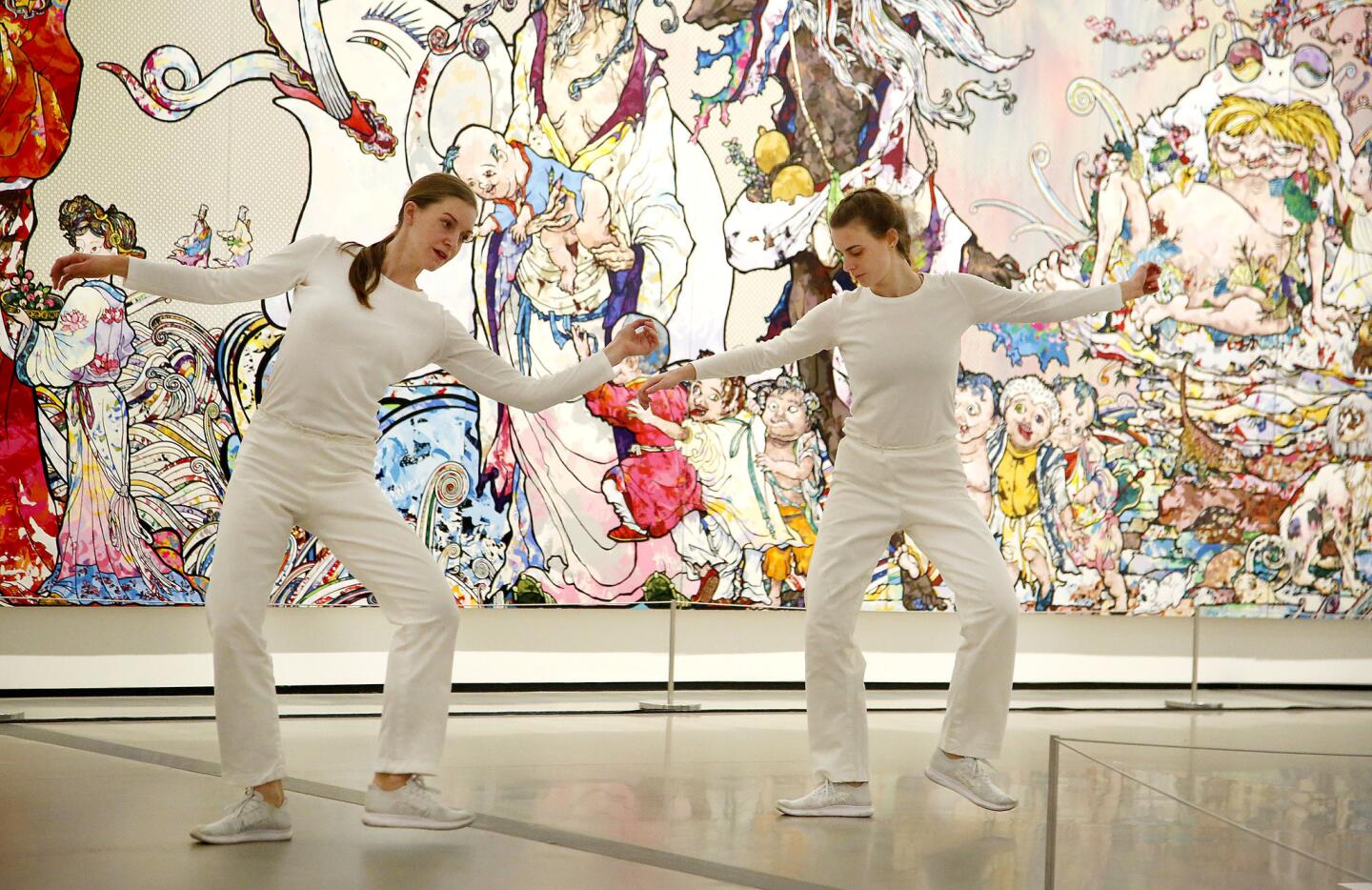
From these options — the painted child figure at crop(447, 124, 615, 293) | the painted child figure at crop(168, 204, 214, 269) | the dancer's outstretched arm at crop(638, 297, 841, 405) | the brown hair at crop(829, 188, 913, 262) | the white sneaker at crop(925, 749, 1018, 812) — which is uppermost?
the painted child figure at crop(447, 124, 615, 293)

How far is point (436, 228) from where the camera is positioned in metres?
3.90

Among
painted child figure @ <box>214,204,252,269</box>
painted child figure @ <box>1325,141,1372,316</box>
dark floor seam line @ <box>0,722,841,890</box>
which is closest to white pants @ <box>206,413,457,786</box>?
dark floor seam line @ <box>0,722,841,890</box>

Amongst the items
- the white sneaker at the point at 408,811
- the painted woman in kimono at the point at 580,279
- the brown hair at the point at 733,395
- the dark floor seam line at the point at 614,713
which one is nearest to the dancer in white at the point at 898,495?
the white sneaker at the point at 408,811

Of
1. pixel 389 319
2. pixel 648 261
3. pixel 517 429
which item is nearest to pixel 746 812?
pixel 389 319

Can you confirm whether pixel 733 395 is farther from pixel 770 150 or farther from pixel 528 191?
pixel 528 191

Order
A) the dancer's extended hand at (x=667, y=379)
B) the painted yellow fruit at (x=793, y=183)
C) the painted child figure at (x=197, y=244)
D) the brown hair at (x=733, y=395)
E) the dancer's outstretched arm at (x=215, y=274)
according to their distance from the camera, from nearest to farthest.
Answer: the dancer's outstretched arm at (x=215, y=274)
the dancer's extended hand at (x=667, y=379)
the painted child figure at (x=197, y=244)
the brown hair at (x=733, y=395)
the painted yellow fruit at (x=793, y=183)

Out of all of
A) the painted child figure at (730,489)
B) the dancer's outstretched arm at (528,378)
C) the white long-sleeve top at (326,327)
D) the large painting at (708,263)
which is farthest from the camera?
the painted child figure at (730,489)

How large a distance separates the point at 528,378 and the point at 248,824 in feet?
4.45

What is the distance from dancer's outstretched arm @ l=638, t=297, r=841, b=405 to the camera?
461 cm

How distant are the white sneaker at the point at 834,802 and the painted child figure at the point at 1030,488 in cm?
474

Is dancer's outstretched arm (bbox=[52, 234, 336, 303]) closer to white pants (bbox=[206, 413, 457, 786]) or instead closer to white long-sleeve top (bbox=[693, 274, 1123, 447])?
white pants (bbox=[206, 413, 457, 786])

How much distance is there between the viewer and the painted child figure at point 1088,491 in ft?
29.6

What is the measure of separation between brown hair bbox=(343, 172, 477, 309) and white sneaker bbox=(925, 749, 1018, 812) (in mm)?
2016

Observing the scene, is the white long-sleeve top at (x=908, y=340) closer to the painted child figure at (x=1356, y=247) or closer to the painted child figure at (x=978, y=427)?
the painted child figure at (x=978, y=427)
